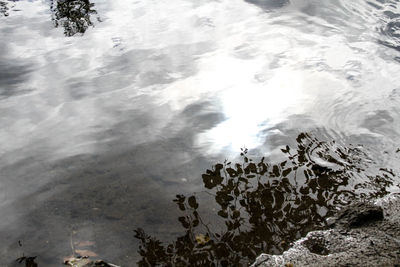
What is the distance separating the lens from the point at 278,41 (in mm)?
6805

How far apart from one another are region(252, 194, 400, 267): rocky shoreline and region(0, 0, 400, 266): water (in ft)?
2.67

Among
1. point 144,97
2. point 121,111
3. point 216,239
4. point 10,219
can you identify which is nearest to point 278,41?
point 144,97

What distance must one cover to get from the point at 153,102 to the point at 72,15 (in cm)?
342

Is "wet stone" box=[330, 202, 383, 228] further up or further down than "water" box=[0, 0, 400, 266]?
further down

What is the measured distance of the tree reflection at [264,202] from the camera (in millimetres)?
3037

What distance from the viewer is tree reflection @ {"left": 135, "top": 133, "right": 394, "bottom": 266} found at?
3.04 metres

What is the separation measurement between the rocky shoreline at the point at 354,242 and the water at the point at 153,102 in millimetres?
814

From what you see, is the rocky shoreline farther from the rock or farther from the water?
the rock

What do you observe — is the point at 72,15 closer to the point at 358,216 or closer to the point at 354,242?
the point at 358,216

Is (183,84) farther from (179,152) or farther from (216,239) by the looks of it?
(216,239)

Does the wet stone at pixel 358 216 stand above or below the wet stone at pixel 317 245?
above

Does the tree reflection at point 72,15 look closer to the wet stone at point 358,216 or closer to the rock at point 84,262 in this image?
the rock at point 84,262

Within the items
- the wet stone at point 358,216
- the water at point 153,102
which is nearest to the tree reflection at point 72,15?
the water at point 153,102

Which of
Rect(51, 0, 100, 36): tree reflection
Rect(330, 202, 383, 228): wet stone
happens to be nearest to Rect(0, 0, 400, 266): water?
Rect(51, 0, 100, 36): tree reflection
